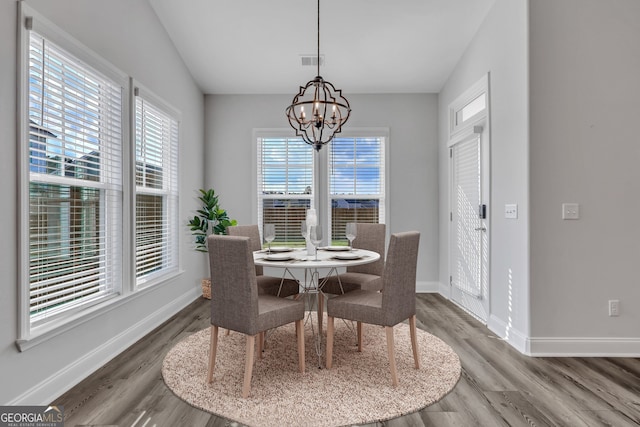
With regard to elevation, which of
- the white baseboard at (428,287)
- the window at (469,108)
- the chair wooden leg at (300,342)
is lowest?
the white baseboard at (428,287)

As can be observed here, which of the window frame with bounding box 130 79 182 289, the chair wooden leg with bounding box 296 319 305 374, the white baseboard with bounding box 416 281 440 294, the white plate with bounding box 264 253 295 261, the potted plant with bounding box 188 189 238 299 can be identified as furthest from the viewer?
the white baseboard with bounding box 416 281 440 294

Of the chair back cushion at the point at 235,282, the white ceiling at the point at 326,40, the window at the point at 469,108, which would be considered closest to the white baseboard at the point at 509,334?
the window at the point at 469,108

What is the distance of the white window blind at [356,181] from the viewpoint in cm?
480

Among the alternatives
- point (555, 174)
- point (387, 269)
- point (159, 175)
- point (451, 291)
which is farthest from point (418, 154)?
point (159, 175)

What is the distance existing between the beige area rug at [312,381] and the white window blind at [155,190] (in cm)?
100

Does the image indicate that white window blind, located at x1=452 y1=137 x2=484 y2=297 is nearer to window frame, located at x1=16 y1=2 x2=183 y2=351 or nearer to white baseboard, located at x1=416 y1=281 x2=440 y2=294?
white baseboard, located at x1=416 y1=281 x2=440 y2=294

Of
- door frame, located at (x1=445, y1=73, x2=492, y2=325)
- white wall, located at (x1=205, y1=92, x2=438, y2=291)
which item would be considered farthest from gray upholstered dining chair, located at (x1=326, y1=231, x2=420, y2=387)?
white wall, located at (x1=205, y1=92, x2=438, y2=291)

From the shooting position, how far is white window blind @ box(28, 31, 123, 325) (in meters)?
1.96

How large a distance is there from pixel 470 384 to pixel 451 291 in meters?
2.21

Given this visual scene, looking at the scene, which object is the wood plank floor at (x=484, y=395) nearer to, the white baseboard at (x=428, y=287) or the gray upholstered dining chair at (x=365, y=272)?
the gray upholstered dining chair at (x=365, y=272)

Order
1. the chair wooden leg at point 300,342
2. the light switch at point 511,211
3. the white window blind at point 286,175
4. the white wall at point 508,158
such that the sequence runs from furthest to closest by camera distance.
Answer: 1. the white window blind at point 286,175
2. the light switch at point 511,211
3. the white wall at point 508,158
4. the chair wooden leg at point 300,342

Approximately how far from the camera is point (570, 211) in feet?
8.43

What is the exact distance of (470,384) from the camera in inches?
84.4

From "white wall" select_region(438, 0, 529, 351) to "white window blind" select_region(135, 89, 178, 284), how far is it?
3237 millimetres
